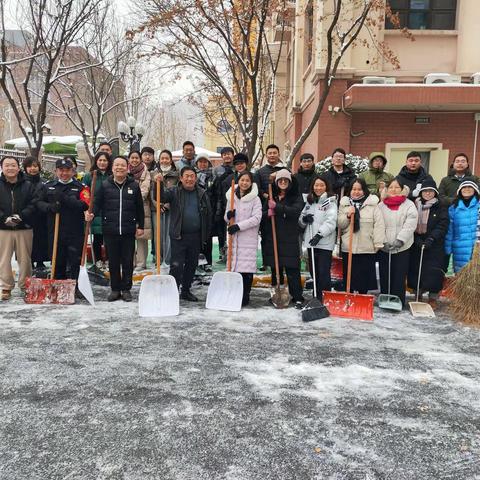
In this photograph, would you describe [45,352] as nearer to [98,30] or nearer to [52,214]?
[52,214]

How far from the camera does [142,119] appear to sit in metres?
24.9

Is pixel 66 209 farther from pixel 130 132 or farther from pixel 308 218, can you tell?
pixel 130 132

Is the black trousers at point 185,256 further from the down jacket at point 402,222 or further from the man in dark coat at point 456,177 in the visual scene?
the man in dark coat at point 456,177

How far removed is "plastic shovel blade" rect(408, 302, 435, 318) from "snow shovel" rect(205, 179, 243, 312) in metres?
1.99

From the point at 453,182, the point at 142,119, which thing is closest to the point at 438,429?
the point at 453,182

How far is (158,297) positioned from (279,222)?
1.66 meters

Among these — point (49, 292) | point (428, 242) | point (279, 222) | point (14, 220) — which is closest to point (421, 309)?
point (428, 242)

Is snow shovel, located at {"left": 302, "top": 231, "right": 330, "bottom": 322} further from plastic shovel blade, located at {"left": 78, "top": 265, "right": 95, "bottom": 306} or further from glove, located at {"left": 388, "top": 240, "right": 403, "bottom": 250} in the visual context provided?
plastic shovel blade, located at {"left": 78, "top": 265, "right": 95, "bottom": 306}

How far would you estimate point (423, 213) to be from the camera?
5.50 metres

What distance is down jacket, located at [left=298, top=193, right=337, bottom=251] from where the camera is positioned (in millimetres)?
5359

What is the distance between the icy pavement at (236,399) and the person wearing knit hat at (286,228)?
832mm

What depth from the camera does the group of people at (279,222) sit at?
546cm

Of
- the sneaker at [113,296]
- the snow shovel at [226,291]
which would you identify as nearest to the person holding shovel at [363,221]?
the snow shovel at [226,291]

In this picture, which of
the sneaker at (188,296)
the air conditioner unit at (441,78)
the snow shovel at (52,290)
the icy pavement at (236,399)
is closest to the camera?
the icy pavement at (236,399)
